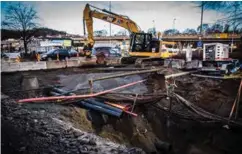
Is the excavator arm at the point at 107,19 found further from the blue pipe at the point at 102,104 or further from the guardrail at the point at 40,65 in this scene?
the blue pipe at the point at 102,104

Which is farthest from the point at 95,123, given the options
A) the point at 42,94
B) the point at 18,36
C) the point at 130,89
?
the point at 18,36

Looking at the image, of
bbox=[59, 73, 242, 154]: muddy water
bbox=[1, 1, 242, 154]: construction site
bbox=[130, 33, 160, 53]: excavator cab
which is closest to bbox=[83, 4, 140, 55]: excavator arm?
bbox=[130, 33, 160, 53]: excavator cab

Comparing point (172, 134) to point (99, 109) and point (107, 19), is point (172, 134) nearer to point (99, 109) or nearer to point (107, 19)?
point (99, 109)

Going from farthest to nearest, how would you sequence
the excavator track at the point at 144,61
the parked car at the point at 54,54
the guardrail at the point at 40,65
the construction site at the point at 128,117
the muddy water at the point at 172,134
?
the parked car at the point at 54,54, the excavator track at the point at 144,61, the guardrail at the point at 40,65, the muddy water at the point at 172,134, the construction site at the point at 128,117

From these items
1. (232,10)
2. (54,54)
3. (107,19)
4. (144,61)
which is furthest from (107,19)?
(232,10)

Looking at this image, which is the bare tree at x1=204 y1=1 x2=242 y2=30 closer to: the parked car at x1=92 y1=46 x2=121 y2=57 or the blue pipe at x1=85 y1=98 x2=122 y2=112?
the blue pipe at x1=85 y1=98 x2=122 y2=112

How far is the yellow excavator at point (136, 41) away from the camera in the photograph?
13.3m

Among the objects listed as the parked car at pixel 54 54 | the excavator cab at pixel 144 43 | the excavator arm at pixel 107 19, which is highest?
the excavator arm at pixel 107 19

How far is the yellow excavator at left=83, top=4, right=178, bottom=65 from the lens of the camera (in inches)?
524

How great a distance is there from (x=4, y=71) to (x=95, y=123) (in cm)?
868

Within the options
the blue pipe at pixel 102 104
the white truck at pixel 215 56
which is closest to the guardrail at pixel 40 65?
the white truck at pixel 215 56

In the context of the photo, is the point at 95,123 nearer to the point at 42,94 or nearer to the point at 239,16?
the point at 42,94

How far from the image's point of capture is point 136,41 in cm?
1352

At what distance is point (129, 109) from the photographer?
5500 mm
